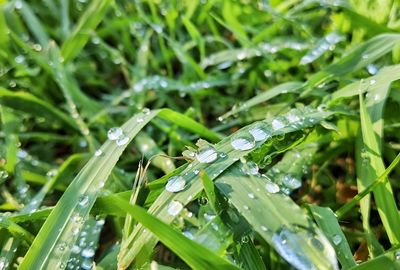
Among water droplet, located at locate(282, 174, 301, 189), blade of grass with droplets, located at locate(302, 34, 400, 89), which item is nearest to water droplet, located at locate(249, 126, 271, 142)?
water droplet, located at locate(282, 174, 301, 189)

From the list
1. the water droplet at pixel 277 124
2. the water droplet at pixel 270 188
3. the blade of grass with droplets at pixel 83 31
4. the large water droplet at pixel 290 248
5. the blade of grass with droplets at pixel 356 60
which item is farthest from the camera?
the blade of grass with droplets at pixel 83 31

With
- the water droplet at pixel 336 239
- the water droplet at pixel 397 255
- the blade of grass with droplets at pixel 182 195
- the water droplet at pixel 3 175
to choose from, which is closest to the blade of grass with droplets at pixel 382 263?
the water droplet at pixel 397 255

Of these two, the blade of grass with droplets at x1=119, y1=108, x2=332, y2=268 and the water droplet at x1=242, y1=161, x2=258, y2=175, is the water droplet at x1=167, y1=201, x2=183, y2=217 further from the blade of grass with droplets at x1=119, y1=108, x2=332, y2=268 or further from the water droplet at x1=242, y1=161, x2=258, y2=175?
the water droplet at x1=242, y1=161, x2=258, y2=175

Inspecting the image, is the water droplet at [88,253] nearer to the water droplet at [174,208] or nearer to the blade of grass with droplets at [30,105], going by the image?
the water droplet at [174,208]

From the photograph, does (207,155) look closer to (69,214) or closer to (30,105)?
(69,214)

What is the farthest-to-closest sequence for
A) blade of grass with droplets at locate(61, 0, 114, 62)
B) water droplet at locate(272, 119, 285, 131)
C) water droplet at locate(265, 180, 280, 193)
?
1. blade of grass with droplets at locate(61, 0, 114, 62)
2. water droplet at locate(272, 119, 285, 131)
3. water droplet at locate(265, 180, 280, 193)


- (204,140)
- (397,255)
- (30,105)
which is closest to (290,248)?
(397,255)
